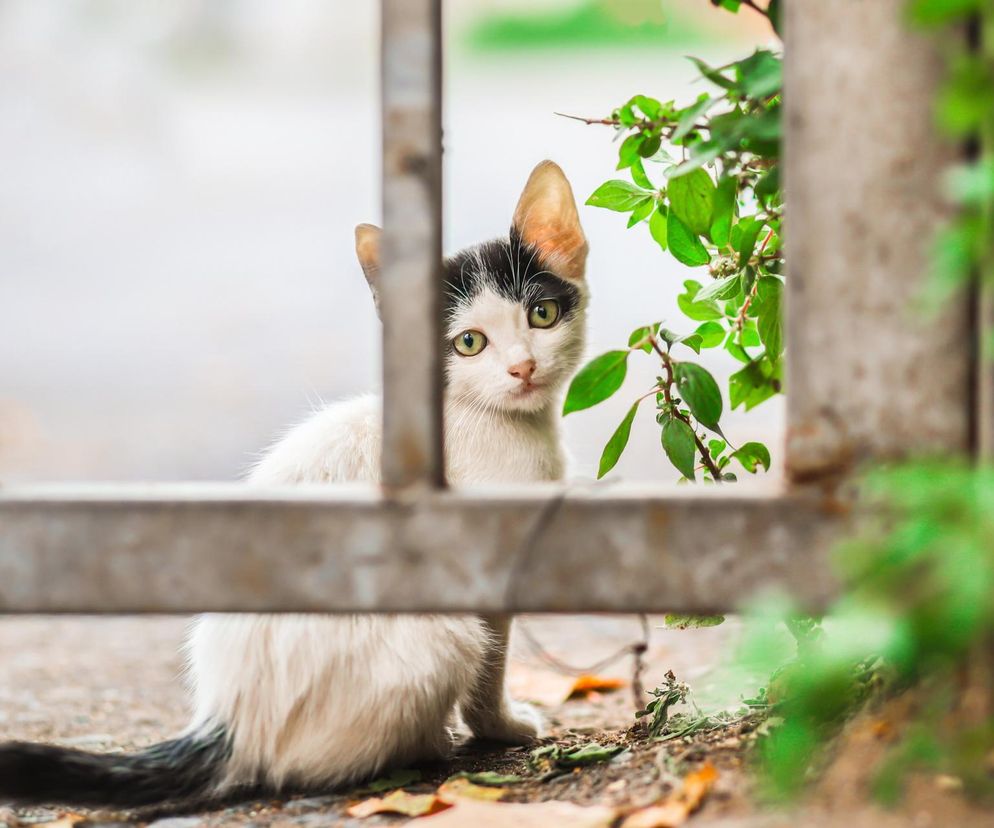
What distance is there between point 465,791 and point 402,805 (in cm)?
10

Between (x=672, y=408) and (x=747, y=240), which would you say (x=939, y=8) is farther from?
(x=672, y=408)

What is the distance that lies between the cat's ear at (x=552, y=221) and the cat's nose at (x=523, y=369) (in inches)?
12.7

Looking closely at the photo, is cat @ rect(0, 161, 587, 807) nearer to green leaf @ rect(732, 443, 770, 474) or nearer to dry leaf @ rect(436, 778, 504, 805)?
dry leaf @ rect(436, 778, 504, 805)

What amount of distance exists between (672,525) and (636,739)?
28.7 inches

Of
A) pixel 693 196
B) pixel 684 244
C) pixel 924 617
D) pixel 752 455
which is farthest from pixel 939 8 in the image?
pixel 752 455

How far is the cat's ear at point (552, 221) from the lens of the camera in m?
2.11

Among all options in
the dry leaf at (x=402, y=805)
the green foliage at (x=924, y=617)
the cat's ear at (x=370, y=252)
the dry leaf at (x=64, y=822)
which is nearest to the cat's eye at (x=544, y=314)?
the cat's ear at (x=370, y=252)

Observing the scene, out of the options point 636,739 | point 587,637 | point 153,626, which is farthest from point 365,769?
point 153,626

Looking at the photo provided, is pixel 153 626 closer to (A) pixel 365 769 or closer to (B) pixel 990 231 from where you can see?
(A) pixel 365 769

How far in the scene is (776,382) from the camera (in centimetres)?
169

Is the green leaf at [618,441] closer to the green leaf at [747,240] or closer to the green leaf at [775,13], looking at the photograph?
the green leaf at [747,240]

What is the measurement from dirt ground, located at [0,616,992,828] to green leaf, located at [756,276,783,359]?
464mm

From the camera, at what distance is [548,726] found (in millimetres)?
2115

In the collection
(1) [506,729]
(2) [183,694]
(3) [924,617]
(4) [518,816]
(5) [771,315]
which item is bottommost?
(2) [183,694]
